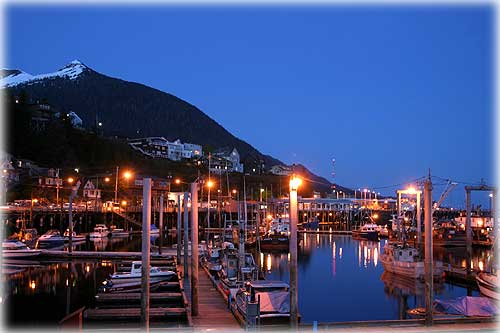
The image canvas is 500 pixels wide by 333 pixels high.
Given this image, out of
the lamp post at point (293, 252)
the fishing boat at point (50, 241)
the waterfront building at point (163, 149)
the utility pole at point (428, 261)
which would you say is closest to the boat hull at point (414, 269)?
the utility pole at point (428, 261)

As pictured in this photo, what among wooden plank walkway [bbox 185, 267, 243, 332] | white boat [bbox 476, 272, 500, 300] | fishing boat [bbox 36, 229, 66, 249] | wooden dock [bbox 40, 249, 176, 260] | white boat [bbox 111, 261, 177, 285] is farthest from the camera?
fishing boat [bbox 36, 229, 66, 249]

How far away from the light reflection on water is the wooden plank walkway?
495 cm

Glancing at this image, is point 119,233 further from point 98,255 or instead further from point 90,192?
point 98,255

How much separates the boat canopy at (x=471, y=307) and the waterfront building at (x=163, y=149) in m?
146

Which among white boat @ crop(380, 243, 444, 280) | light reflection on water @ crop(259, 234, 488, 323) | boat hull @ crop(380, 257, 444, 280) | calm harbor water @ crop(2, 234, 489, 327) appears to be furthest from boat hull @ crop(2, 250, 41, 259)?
boat hull @ crop(380, 257, 444, 280)

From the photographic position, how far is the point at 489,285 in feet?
79.9

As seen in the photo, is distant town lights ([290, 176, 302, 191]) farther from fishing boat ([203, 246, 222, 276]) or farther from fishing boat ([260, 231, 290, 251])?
fishing boat ([260, 231, 290, 251])

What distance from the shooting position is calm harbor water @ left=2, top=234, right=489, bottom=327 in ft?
84.7

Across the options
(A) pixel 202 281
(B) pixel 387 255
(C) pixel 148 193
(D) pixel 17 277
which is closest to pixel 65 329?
(C) pixel 148 193

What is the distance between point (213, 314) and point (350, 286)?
20053 millimetres

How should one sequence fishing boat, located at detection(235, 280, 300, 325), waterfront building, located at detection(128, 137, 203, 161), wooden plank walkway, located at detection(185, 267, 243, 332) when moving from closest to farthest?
wooden plank walkway, located at detection(185, 267, 243, 332) < fishing boat, located at detection(235, 280, 300, 325) < waterfront building, located at detection(128, 137, 203, 161)

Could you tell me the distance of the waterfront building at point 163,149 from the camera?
164 meters

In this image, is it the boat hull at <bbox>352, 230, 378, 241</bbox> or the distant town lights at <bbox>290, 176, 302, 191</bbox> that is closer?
Answer: the distant town lights at <bbox>290, 176, 302, 191</bbox>

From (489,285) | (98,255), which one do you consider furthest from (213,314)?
(98,255)
